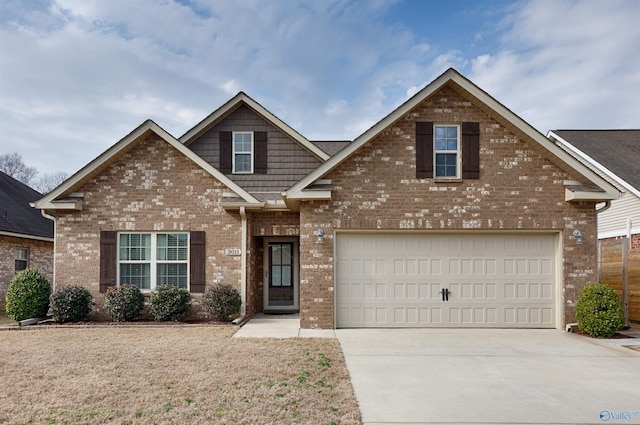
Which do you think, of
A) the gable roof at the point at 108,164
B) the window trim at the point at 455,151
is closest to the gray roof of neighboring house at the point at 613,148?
the window trim at the point at 455,151

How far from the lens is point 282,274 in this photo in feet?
48.5

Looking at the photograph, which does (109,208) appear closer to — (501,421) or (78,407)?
(78,407)

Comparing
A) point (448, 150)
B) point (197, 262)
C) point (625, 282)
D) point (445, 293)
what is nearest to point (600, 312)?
point (625, 282)

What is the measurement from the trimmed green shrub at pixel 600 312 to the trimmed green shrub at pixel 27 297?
13.3 m

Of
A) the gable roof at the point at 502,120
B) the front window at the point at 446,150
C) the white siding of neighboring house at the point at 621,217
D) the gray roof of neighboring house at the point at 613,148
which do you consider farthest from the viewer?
the gray roof of neighboring house at the point at 613,148

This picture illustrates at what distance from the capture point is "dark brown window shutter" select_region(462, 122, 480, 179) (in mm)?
11250

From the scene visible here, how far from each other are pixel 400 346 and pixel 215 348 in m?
3.58

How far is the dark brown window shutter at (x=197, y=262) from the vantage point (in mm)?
12438

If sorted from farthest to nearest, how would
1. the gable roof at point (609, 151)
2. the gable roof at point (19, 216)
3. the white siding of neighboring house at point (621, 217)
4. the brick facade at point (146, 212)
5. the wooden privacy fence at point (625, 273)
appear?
the gable roof at point (609, 151), the white siding of neighboring house at point (621, 217), the gable roof at point (19, 216), the brick facade at point (146, 212), the wooden privacy fence at point (625, 273)

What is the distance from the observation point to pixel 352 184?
11188 mm

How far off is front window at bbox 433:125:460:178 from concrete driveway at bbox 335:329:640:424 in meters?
3.89

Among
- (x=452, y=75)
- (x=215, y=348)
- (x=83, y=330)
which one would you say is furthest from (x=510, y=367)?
(x=83, y=330)

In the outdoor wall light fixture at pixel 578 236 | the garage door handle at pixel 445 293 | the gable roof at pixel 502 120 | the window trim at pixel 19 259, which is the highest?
the gable roof at pixel 502 120

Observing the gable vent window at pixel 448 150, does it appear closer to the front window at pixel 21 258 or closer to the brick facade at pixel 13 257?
the brick facade at pixel 13 257
